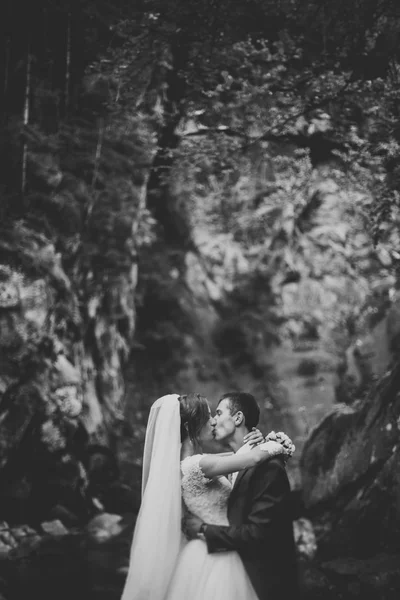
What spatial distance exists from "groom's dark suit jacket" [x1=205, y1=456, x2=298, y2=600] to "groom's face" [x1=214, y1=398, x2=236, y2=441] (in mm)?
301

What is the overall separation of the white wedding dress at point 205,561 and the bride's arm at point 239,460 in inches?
6.2

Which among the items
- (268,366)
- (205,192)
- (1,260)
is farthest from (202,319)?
(1,260)

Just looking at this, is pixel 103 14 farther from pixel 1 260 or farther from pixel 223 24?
pixel 1 260

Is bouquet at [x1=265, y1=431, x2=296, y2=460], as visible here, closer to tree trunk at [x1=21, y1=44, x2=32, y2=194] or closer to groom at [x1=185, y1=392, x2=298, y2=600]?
groom at [x1=185, y1=392, x2=298, y2=600]

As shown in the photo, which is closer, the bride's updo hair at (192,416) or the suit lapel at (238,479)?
the suit lapel at (238,479)

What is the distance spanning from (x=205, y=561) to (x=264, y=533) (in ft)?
1.36

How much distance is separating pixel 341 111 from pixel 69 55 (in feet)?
13.8

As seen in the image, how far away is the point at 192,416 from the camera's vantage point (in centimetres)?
368

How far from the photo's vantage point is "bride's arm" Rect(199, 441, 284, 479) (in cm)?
319

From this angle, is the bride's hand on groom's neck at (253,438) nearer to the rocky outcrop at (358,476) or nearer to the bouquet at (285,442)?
the bouquet at (285,442)

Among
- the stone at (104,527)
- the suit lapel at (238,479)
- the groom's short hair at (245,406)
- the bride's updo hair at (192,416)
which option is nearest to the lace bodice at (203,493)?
the suit lapel at (238,479)

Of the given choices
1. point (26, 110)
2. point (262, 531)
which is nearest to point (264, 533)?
point (262, 531)

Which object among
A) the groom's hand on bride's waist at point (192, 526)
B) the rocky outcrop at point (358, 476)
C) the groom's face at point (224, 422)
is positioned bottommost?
the rocky outcrop at point (358, 476)

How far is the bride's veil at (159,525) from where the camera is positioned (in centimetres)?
325
